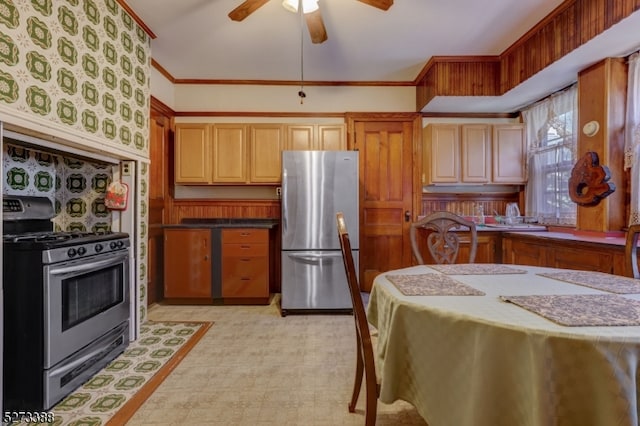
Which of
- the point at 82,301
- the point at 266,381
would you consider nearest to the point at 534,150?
the point at 266,381

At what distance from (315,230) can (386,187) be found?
4.17 feet

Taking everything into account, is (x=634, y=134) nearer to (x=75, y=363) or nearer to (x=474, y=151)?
(x=474, y=151)

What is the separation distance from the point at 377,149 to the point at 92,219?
3.06 metres

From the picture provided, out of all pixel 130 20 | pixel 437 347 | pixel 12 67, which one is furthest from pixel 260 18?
pixel 437 347

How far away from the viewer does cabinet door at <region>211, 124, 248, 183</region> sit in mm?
3758

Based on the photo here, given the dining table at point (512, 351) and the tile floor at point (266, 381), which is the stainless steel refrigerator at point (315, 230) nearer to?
the tile floor at point (266, 381)

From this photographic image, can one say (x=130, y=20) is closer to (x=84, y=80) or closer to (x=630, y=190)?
(x=84, y=80)

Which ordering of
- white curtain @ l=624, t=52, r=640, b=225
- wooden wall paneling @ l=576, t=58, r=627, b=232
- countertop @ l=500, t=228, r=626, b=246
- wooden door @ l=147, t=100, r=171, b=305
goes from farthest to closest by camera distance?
wooden door @ l=147, t=100, r=171, b=305
wooden wall paneling @ l=576, t=58, r=627, b=232
white curtain @ l=624, t=52, r=640, b=225
countertop @ l=500, t=228, r=626, b=246

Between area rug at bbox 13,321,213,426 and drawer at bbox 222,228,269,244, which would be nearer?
area rug at bbox 13,321,213,426

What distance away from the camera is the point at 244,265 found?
3.46 m

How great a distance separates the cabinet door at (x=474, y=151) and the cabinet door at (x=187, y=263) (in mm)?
3012

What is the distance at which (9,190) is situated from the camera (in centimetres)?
206

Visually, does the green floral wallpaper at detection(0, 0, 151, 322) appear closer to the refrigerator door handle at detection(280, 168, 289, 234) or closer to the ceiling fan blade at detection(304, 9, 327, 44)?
the refrigerator door handle at detection(280, 168, 289, 234)

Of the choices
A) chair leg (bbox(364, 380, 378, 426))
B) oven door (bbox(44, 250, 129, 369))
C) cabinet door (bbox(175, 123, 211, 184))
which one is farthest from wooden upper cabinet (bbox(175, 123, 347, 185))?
chair leg (bbox(364, 380, 378, 426))
